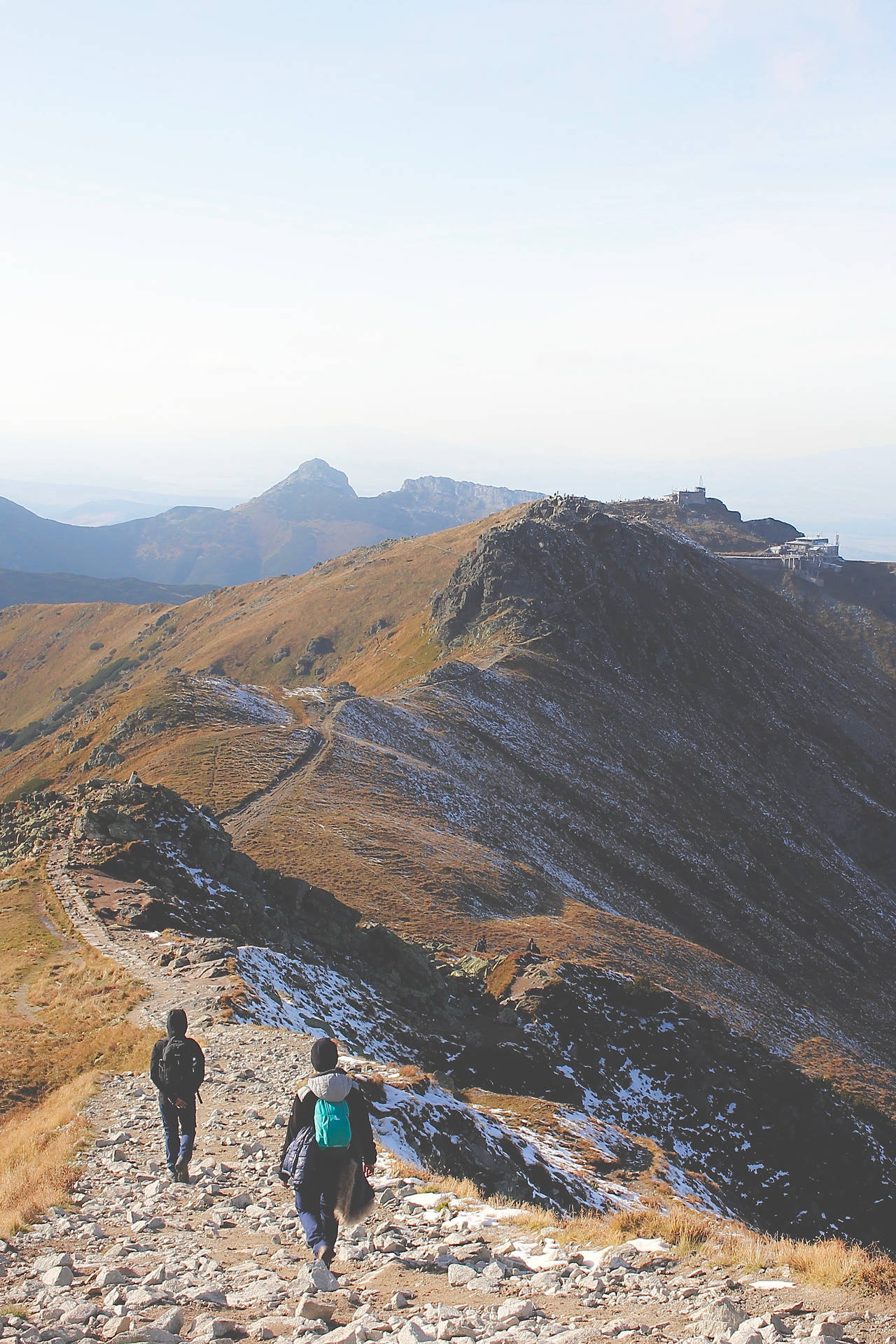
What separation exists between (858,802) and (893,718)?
85.9 ft

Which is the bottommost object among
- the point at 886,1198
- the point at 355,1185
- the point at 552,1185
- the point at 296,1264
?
the point at 886,1198

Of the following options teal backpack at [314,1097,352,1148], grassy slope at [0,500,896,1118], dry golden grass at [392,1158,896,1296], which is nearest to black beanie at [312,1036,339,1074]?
teal backpack at [314,1097,352,1148]

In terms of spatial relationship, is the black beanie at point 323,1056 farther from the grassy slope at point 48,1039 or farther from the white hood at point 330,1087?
the grassy slope at point 48,1039

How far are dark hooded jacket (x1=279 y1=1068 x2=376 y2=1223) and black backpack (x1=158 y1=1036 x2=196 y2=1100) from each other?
144 inches

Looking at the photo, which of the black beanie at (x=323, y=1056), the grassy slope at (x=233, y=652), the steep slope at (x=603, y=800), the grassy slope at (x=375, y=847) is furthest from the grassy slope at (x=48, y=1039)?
the grassy slope at (x=233, y=652)

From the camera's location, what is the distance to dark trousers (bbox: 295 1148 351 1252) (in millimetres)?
9803

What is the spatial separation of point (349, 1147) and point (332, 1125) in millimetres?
291

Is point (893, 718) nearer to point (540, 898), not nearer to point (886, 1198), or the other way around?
point (540, 898)

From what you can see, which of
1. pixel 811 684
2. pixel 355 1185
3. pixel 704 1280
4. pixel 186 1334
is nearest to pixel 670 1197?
pixel 704 1280

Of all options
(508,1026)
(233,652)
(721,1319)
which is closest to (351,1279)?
(721,1319)

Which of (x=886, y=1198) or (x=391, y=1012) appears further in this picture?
(x=886, y=1198)

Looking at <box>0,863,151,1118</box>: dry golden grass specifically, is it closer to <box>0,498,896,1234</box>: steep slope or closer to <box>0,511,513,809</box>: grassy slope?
<box>0,498,896,1234</box>: steep slope

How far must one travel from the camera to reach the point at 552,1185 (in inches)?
756

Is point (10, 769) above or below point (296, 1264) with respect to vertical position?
below
